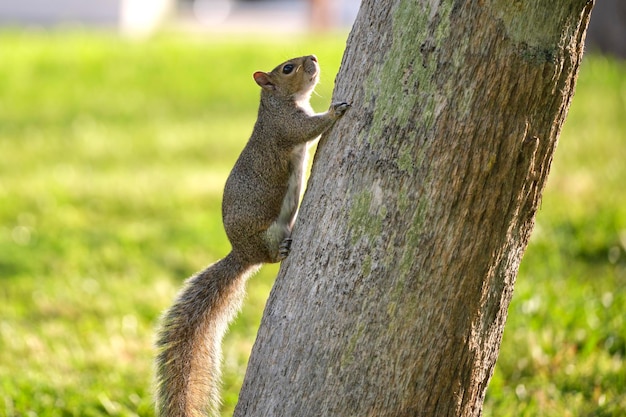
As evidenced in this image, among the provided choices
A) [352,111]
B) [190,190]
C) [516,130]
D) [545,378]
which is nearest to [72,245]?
[190,190]

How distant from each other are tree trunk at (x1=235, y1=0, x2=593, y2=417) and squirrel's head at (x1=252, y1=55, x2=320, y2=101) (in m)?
0.69

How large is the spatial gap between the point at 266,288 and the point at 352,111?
2.50 metres

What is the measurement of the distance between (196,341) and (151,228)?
2997 mm

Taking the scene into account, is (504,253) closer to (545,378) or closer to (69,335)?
(545,378)

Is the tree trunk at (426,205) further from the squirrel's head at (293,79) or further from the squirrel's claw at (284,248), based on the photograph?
the squirrel's head at (293,79)

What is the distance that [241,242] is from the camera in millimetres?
Result: 2729

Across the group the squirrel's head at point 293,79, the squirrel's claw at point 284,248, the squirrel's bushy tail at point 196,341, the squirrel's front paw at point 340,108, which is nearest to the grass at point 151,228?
the squirrel's bushy tail at point 196,341

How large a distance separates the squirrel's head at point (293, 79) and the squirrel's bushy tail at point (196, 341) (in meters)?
0.57

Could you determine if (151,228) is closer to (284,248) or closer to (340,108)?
(284,248)

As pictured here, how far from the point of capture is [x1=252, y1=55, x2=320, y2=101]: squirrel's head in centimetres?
292

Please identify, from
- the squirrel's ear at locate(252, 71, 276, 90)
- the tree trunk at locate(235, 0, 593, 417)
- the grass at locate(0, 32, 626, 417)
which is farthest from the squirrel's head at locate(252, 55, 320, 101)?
the grass at locate(0, 32, 626, 417)

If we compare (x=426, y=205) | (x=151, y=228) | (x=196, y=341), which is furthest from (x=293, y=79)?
(x=151, y=228)

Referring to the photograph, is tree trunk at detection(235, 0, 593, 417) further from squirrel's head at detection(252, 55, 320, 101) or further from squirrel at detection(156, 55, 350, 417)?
squirrel's head at detection(252, 55, 320, 101)

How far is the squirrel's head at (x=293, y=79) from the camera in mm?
2916
